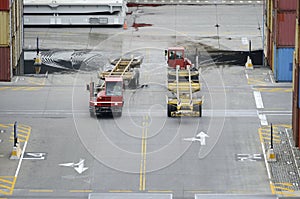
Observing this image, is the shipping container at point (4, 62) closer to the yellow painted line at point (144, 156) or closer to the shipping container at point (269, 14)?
the yellow painted line at point (144, 156)

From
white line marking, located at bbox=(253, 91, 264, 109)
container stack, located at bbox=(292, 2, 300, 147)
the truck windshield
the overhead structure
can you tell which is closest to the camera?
container stack, located at bbox=(292, 2, 300, 147)

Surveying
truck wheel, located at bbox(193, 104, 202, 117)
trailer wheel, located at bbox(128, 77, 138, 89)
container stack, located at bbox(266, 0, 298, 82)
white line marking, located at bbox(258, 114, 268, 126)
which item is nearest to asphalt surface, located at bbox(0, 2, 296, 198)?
white line marking, located at bbox(258, 114, 268, 126)

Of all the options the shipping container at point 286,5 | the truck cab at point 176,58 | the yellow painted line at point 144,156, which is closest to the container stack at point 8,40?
the truck cab at point 176,58

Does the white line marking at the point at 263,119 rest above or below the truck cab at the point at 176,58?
below

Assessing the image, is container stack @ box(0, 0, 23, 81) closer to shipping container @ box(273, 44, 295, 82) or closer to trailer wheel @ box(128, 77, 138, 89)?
trailer wheel @ box(128, 77, 138, 89)

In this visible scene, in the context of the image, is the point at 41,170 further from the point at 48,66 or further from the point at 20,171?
the point at 48,66

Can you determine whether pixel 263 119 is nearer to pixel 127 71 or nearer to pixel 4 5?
pixel 127 71
